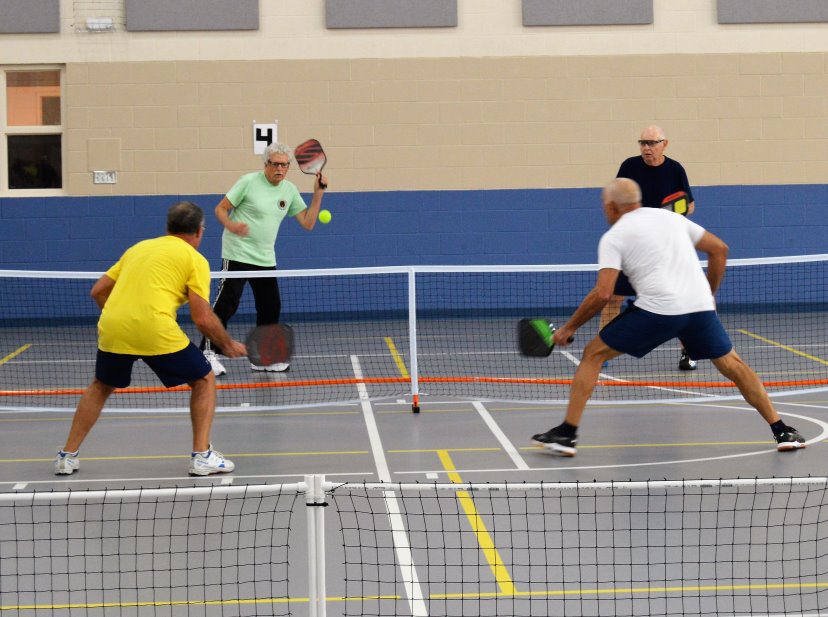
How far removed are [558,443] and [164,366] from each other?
247 centimetres

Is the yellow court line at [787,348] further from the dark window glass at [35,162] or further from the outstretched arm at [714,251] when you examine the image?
the dark window glass at [35,162]

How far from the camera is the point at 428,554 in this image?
5773 millimetres

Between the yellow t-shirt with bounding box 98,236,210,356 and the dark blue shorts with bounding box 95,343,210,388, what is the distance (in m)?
0.07

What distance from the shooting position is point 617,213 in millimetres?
7797

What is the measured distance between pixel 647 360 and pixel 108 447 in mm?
6027

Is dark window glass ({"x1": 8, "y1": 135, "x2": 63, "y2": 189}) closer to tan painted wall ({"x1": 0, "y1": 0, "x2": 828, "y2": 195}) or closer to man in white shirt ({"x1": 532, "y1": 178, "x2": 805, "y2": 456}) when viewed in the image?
tan painted wall ({"x1": 0, "y1": 0, "x2": 828, "y2": 195})

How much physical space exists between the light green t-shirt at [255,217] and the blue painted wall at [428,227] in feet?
17.7

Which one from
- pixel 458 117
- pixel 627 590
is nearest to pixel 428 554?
pixel 627 590

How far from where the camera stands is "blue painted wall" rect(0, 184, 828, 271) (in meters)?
16.5

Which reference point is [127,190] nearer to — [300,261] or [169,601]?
[300,261]

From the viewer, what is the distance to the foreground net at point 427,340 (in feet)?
35.2

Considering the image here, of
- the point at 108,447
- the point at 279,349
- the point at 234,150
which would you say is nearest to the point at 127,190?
the point at 234,150

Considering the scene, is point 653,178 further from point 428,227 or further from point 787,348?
point 428,227

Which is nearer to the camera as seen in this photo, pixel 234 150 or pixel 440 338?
pixel 440 338
